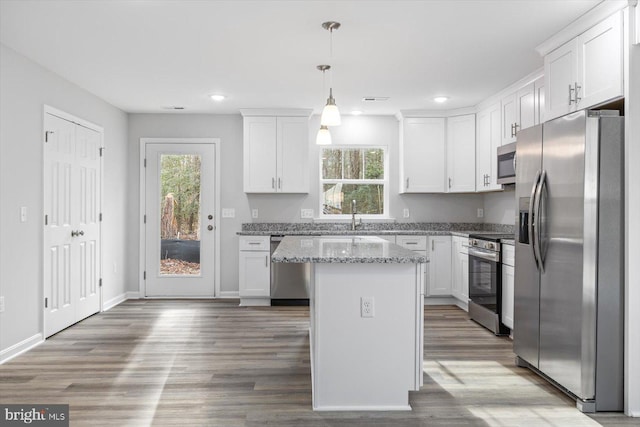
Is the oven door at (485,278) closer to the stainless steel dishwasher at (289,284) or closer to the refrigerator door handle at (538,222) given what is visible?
the refrigerator door handle at (538,222)

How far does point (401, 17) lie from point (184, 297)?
445cm

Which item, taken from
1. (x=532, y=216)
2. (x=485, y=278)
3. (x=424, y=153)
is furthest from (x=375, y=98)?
(x=532, y=216)

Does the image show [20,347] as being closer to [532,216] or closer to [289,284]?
[289,284]

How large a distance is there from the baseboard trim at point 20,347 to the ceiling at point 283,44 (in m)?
2.26

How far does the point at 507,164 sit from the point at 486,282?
113 centimetres

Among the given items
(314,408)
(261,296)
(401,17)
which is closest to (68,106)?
(261,296)

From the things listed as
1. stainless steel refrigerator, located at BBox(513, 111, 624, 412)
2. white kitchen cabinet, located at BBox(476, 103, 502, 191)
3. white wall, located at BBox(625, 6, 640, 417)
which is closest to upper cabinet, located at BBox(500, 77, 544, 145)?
white kitchen cabinet, located at BBox(476, 103, 502, 191)

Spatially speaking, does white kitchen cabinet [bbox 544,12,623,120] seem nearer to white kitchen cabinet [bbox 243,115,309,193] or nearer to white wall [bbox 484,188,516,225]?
white wall [bbox 484,188,516,225]

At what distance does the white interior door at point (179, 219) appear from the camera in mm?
6172

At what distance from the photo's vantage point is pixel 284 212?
6289 mm

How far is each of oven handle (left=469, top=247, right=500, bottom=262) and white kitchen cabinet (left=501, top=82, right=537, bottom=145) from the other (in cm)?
113

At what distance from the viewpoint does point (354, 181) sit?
6383 mm

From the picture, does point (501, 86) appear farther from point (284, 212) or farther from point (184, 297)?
point (184, 297)

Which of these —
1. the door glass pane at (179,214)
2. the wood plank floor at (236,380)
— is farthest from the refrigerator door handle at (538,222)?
the door glass pane at (179,214)
